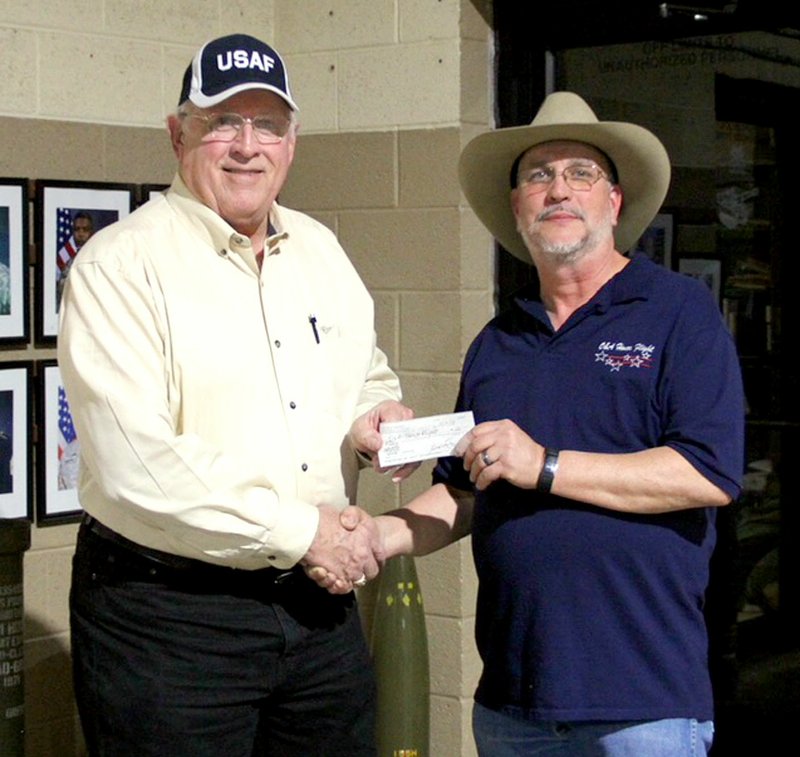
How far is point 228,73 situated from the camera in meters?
3.17

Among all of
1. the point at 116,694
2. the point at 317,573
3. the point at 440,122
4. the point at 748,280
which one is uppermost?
the point at 440,122

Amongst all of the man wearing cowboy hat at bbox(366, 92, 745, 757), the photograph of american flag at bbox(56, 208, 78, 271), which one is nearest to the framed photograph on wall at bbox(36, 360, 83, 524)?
the photograph of american flag at bbox(56, 208, 78, 271)

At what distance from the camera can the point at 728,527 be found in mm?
4496

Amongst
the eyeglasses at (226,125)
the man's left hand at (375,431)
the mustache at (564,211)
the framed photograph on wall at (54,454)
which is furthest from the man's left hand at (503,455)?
the framed photograph on wall at (54,454)

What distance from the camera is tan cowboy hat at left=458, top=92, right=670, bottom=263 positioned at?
3166 mm

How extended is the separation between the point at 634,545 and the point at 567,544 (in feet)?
0.43

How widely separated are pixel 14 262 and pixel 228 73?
5.14 feet

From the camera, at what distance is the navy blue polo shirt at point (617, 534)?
114 inches

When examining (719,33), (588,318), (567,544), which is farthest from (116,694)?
(719,33)

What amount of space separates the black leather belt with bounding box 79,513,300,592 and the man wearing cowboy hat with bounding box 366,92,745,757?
0.49 m

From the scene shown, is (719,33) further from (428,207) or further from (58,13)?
(58,13)

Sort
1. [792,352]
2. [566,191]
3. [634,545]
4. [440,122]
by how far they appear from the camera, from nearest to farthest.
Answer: [634,545] < [566,191] < [792,352] < [440,122]

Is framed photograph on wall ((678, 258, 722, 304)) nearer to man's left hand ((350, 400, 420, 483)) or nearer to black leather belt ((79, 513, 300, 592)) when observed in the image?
man's left hand ((350, 400, 420, 483))

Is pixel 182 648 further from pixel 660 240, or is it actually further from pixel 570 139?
pixel 660 240
